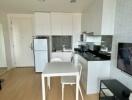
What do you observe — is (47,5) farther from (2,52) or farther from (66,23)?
(2,52)

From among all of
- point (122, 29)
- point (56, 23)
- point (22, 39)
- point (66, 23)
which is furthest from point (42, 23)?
point (122, 29)

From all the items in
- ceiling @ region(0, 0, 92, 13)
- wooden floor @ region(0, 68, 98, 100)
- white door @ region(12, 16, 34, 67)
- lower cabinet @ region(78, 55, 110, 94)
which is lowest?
wooden floor @ region(0, 68, 98, 100)

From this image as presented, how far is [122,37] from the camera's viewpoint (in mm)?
2188

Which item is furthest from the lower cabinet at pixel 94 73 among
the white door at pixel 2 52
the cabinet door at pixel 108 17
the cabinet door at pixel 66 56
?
the white door at pixel 2 52

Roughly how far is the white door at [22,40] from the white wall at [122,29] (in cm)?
354

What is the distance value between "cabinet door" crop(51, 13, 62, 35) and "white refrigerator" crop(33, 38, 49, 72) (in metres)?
0.59

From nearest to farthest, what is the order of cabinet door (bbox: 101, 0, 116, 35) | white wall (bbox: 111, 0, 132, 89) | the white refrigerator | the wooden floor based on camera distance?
white wall (bbox: 111, 0, 132, 89) → cabinet door (bbox: 101, 0, 116, 35) → the wooden floor → the white refrigerator

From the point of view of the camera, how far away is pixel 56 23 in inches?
175

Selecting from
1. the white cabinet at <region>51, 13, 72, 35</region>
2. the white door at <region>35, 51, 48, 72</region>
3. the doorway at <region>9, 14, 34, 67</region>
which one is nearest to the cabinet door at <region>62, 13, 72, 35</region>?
the white cabinet at <region>51, 13, 72, 35</region>

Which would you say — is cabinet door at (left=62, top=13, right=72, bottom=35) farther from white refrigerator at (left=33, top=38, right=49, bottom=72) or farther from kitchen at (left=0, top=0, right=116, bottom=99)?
white refrigerator at (left=33, top=38, right=49, bottom=72)

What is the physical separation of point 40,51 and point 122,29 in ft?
9.61

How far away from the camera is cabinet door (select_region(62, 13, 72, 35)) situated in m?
4.45

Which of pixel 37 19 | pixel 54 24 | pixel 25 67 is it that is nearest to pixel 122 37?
pixel 54 24

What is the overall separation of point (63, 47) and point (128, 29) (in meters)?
3.14
